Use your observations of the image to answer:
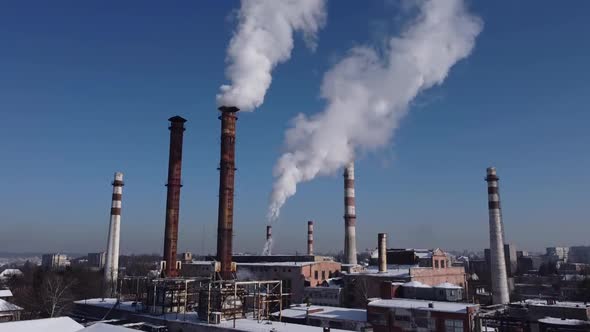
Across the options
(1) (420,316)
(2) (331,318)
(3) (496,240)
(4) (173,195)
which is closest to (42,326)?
(4) (173,195)

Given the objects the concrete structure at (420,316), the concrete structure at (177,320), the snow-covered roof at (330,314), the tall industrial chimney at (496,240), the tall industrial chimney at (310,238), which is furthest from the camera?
the tall industrial chimney at (310,238)

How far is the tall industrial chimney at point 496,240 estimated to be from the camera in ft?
142

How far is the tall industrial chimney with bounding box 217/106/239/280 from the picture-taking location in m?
30.7

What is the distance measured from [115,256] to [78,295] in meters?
6.63

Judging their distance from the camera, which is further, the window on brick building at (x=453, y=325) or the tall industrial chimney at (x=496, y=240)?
the tall industrial chimney at (x=496, y=240)

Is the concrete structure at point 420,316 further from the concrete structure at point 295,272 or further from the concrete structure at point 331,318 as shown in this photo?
the concrete structure at point 295,272

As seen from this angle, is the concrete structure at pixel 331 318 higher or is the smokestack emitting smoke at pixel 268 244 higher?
the smokestack emitting smoke at pixel 268 244

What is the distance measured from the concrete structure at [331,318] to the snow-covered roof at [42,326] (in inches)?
505

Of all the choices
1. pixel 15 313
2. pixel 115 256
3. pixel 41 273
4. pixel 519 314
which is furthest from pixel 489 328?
pixel 41 273

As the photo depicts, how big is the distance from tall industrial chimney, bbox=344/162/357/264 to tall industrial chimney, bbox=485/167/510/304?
635 inches

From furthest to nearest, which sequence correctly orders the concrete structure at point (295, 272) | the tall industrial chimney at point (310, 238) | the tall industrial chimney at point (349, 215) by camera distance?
1. the tall industrial chimney at point (310, 238)
2. the tall industrial chimney at point (349, 215)
3. the concrete structure at point (295, 272)

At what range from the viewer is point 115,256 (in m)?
51.5

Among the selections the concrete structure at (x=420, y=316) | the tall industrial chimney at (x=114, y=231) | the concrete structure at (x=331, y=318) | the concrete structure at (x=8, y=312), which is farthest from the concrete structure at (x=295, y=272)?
the concrete structure at (x=420, y=316)

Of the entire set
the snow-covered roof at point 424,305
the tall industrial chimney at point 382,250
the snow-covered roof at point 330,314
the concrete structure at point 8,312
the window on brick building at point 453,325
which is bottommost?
the concrete structure at point 8,312
